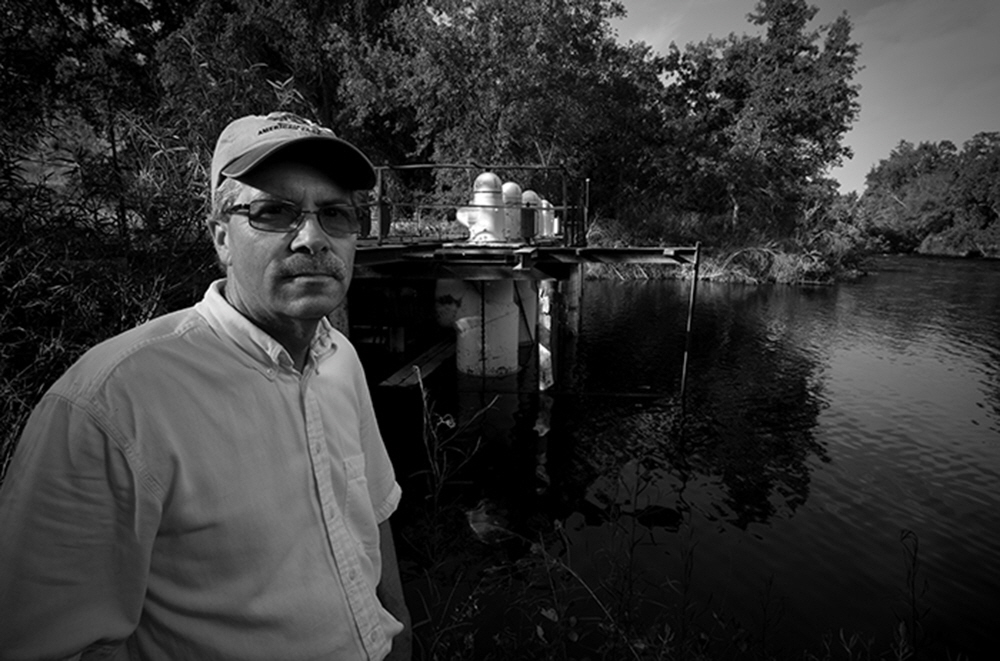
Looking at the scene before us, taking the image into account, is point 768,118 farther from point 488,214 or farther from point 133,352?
point 133,352

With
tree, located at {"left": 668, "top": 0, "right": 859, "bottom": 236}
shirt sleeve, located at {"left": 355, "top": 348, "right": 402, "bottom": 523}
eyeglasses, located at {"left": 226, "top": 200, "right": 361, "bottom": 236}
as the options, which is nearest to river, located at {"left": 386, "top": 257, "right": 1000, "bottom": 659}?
shirt sleeve, located at {"left": 355, "top": 348, "right": 402, "bottom": 523}

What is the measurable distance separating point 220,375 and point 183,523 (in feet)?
1.14

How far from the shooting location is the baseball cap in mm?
1438

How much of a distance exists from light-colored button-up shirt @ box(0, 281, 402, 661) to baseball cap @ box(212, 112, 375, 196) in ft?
1.23

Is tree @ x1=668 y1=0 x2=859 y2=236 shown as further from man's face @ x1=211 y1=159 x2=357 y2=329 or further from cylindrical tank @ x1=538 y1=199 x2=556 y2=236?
man's face @ x1=211 y1=159 x2=357 y2=329

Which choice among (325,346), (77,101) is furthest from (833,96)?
(325,346)

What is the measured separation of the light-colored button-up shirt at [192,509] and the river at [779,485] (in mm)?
3015

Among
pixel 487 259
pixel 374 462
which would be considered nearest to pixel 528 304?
pixel 487 259

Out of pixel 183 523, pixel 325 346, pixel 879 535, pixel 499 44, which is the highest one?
pixel 499 44

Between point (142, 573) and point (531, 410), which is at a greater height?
point (142, 573)

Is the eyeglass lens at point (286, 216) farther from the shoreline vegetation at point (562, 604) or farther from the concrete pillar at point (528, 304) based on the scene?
the concrete pillar at point (528, 304)

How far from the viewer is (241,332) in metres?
1.43

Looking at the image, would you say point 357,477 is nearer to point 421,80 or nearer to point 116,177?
point 116,177

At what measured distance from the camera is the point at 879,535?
23.9 feet
